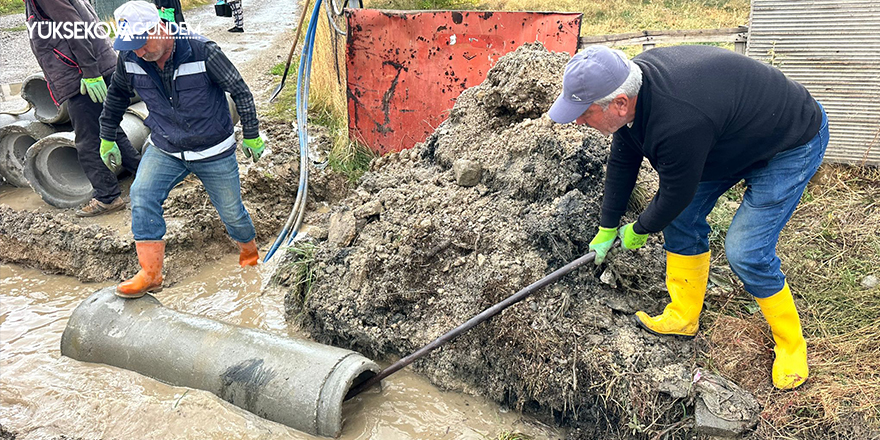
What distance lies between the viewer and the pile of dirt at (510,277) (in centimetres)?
266

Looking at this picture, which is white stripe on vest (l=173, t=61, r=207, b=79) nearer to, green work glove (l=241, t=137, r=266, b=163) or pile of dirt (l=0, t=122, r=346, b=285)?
green work glove (l=241, t=137, r=266, b=163)

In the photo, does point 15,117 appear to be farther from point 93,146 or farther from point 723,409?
point 723,409

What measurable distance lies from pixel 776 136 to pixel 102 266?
14.4ft

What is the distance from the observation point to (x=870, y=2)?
12.2ft

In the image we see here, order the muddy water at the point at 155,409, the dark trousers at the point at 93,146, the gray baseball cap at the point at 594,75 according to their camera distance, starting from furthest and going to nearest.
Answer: the dark trousers at the point at 93,146 < the muddy water at the point at 155,409 < the gray baseball cap at the point at 594,75

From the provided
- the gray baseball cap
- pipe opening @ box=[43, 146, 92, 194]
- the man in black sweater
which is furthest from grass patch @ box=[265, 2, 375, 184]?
the gray baseball cap

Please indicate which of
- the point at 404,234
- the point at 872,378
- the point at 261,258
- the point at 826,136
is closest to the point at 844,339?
the point at 872,378

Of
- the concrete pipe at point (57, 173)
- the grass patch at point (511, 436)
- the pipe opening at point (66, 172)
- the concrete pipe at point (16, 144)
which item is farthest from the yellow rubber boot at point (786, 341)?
the concrete pipe at point (16, 144)

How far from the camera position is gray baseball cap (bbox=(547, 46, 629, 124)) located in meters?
1.99

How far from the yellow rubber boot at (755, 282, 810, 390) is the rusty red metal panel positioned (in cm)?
327

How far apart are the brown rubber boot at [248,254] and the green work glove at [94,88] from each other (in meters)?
1.62

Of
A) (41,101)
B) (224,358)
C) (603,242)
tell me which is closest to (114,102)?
(224,358)

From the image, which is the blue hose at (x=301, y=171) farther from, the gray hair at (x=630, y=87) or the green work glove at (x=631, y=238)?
the gray hair at (x=630, y=87)

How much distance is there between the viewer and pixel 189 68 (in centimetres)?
303
